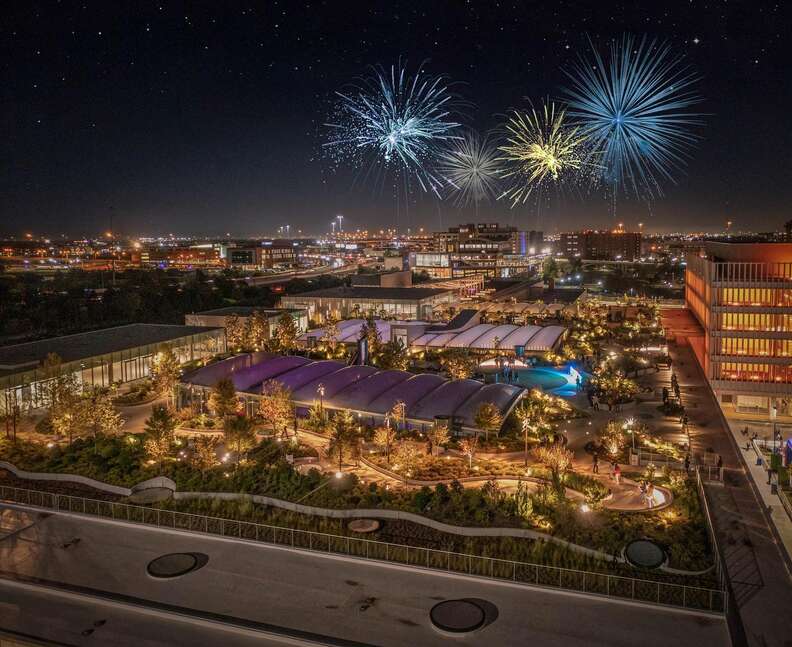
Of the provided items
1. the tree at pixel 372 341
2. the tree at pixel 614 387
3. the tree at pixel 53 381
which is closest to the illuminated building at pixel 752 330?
the tree at pixel 614 387

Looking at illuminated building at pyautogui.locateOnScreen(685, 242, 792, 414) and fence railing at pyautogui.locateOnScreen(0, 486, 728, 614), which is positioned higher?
illuminated building at pyautogui.locateOnScreen(685, 242, 792, 414)

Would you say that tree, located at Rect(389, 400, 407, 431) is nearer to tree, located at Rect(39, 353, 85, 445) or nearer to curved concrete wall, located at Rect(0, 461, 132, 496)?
curved concrete wall, located at Rect(0, 461, 132, 496)

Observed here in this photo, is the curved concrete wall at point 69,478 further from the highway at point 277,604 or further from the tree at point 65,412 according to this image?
the highway at point 277,604

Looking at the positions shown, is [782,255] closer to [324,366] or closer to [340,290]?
[324,366]

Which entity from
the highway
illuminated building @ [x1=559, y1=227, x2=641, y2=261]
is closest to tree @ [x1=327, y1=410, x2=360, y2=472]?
the highway

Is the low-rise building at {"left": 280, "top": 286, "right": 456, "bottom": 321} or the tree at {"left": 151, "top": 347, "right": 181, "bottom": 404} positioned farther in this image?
the low-rise building at {"left": 280, "top": 286, "right": 456, "bottom": 321}

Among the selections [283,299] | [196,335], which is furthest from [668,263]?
[196,335]
